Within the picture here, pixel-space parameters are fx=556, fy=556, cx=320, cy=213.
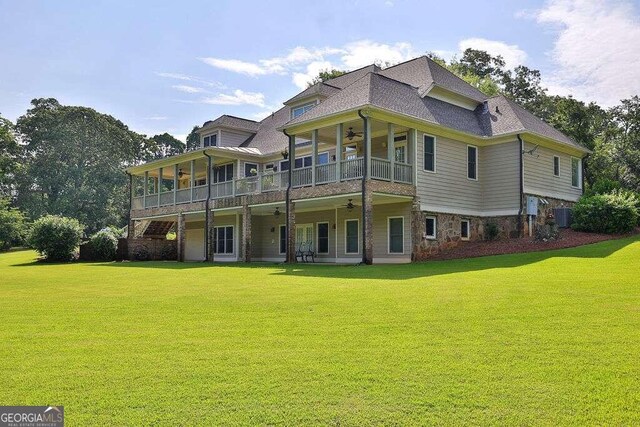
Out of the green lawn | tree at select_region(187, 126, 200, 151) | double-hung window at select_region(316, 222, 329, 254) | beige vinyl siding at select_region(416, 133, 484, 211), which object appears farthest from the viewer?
tree at select_region(187, 126, 200, 151)

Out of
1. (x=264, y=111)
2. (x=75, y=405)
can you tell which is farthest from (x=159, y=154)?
(x=75, y=405)

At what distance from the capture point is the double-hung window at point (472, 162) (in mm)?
24375

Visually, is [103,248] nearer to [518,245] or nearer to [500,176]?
[500,176]

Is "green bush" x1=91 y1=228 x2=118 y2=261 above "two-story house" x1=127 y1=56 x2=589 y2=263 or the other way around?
the other way around

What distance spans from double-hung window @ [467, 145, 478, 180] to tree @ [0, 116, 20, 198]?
3795 cm

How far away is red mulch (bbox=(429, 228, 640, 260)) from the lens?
65.8 ft

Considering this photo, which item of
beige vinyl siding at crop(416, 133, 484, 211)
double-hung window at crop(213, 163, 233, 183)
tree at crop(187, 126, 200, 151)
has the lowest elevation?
beige vinyl siding at crop(416, 133, 484, 211)

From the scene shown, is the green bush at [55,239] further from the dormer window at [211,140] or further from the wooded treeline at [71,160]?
the wooded treeline at [71,160]

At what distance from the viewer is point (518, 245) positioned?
20.5 meters

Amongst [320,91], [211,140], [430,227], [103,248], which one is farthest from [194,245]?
[430,227]

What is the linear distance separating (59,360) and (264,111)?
34.4m

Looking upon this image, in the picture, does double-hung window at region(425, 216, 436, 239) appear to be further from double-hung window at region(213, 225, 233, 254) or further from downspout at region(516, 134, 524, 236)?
double-hung window at region(213, 225, 233, 254)

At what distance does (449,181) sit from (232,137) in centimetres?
1569

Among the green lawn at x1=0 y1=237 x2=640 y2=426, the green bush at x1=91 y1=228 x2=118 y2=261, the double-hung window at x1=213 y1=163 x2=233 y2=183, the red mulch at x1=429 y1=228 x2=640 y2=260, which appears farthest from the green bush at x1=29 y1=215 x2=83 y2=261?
the green lawn at x1=0 y1=237 x2=640 y2=426
